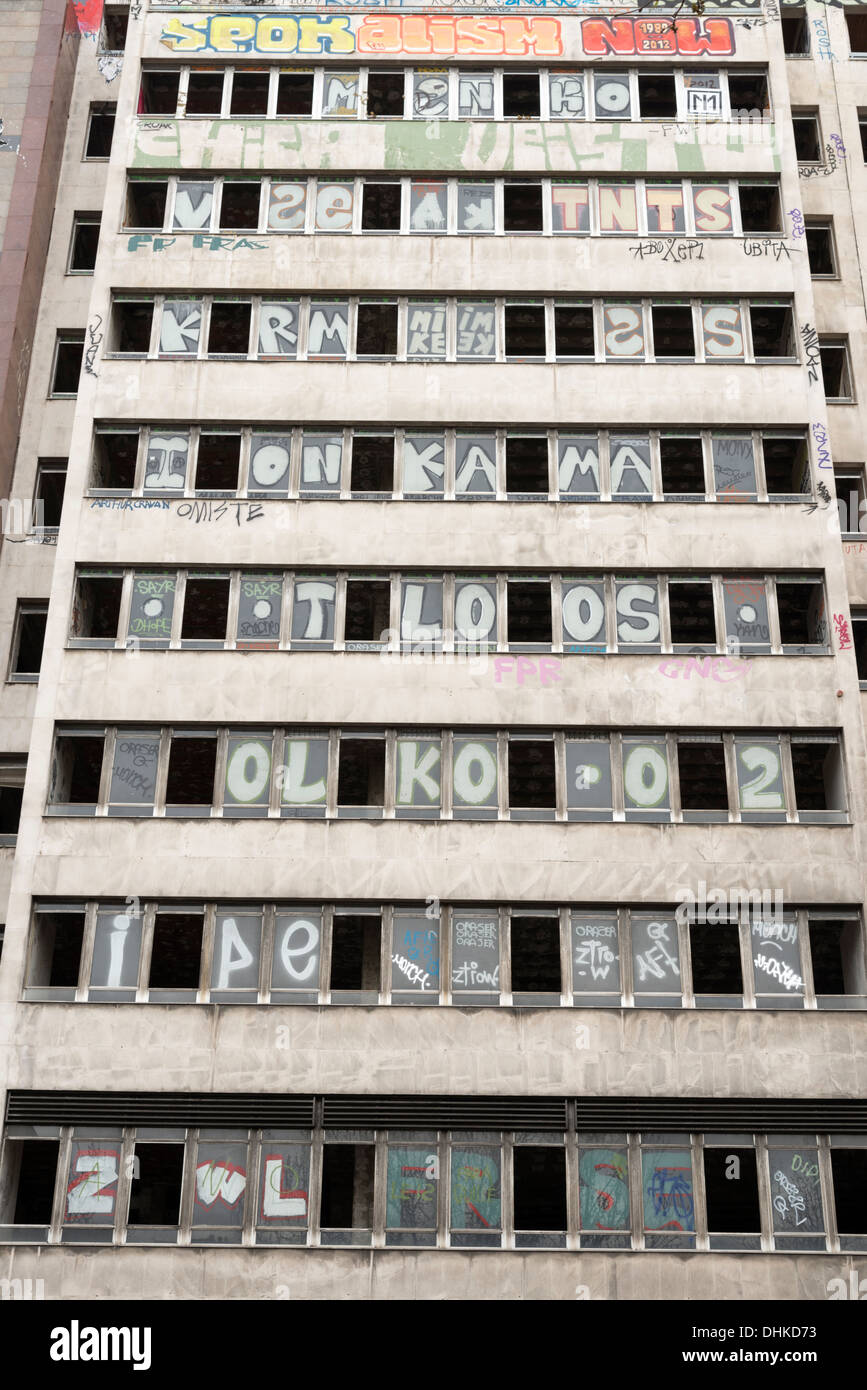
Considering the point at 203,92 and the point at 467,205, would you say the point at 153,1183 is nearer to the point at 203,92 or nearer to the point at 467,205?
the point at 467,205

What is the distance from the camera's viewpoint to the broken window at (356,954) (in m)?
29.0

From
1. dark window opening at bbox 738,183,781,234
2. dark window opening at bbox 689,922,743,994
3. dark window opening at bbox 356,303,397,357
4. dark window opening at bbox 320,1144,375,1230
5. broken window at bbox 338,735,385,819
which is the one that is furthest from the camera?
dark window opening at bbox 738,183,781,234

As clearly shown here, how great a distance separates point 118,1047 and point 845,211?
2768 cm

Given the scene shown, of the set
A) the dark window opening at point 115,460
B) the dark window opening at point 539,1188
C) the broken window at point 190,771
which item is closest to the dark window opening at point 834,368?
the dark window opening at point 115,460

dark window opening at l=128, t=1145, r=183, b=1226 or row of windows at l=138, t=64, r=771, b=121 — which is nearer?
dark window opening at l=128, t=1145, r=183, b=1226

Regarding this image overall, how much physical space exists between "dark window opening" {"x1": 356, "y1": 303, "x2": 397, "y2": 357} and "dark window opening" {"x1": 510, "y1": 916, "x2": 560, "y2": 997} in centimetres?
1418

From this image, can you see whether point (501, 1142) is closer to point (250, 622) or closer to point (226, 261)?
point (250, 622)

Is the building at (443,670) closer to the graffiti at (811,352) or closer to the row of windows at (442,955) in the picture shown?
the row of windows at (442,955)

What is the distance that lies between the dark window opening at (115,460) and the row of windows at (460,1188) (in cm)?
1487

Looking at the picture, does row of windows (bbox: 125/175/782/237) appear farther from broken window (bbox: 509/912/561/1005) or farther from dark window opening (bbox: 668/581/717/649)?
broken window (bbox: 509/912/561/1005)

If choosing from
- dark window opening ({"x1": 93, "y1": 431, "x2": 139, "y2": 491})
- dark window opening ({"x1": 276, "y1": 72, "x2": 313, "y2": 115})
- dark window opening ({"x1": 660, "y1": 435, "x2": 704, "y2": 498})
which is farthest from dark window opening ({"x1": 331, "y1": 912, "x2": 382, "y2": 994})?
dark window opening ({"x1": 276, "y1": 72, "x2": 313, "y2": 115})

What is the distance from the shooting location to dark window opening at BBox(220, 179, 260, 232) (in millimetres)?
36125

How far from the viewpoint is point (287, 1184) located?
27.0 meters
